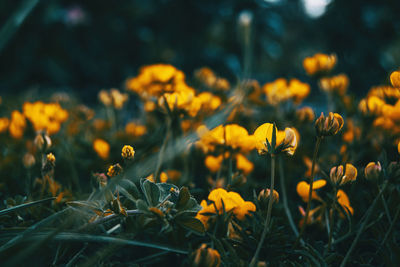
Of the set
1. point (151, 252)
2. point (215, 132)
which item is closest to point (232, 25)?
point (215, 132)

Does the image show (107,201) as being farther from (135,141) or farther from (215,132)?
(135,141)

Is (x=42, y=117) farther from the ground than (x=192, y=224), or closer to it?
farther from the ground

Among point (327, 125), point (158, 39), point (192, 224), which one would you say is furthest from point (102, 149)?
point (158, 39)

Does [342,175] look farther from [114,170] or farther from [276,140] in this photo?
[114,170]

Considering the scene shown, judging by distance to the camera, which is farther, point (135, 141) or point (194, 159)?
point (135, 141)

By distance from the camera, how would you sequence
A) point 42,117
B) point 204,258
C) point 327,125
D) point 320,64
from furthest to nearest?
point 320,64
point 42,117
point 327,125
point 204,258

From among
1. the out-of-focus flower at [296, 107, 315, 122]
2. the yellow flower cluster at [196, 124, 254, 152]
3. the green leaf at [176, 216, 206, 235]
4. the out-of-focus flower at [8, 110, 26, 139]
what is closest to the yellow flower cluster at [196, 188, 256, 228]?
the green leaf at [176, 216, 206, 235]

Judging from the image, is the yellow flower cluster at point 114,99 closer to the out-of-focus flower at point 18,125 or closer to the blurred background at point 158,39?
the out-of-focus flower at point 18,125
